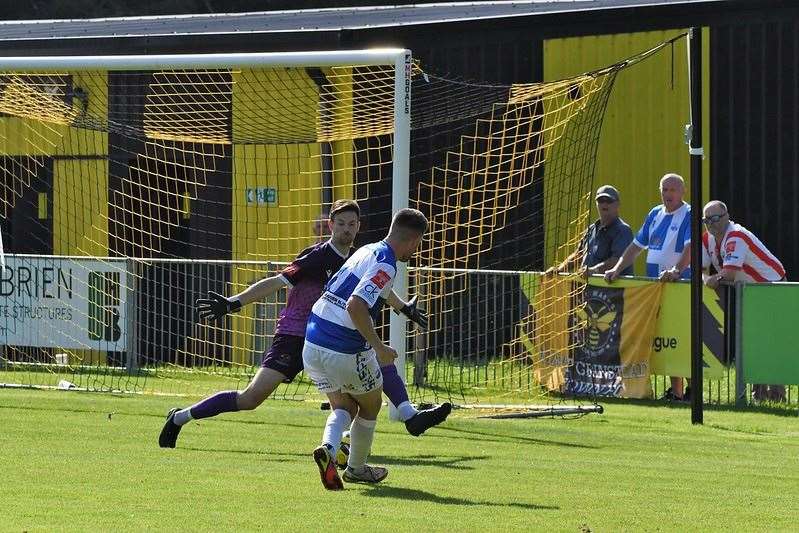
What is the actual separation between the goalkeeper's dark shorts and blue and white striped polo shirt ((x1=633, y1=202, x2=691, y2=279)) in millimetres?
5993

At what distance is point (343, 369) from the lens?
9.14 m

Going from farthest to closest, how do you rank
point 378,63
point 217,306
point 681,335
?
point 681,335, point 378,63, point 217,306

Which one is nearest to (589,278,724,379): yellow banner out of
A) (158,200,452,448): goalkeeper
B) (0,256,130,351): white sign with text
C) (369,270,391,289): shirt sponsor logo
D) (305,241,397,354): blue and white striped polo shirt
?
(158,200,452,448): goalkeeper

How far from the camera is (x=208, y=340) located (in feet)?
56.7

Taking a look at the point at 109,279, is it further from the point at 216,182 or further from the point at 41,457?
the point at 41,457

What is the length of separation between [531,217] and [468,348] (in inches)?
157

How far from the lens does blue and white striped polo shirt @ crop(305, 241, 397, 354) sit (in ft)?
29.0

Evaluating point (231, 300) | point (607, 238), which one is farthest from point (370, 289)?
point (607, 238)

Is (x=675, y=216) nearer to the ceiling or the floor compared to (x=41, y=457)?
nearer to the ceiling

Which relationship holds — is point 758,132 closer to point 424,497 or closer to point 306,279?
point 306,279

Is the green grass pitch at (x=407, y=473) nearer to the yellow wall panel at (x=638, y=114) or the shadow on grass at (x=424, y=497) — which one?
the shadow on grass at (x=424, y=497)

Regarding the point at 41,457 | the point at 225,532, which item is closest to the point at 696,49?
the point at 41,457

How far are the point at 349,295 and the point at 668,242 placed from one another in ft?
24.3

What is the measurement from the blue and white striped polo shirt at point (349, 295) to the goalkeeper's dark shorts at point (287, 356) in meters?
1.40
